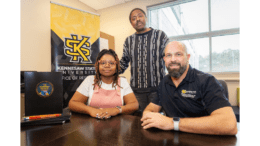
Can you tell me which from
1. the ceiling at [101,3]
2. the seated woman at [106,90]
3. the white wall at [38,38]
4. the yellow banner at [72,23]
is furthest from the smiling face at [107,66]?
the ceiling at [101,3]

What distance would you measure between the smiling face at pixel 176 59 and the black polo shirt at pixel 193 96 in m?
0.07

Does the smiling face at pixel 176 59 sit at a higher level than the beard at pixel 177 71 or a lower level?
higher

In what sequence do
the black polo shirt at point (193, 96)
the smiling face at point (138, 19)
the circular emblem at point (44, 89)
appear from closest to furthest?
the circular emblem at point (44, 89)
the black polo shirt at point (193, 96)
the smiling face at point (138, 19)

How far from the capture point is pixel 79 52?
3.05m

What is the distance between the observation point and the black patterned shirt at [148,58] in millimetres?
2166

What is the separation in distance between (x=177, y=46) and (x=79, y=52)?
2288 mm

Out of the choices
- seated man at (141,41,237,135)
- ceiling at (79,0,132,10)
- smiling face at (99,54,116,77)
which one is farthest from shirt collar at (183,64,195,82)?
ceiling at (79,0,132,10)

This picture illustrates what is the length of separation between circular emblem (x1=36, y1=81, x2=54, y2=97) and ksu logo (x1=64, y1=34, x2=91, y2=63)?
2116 millimetres

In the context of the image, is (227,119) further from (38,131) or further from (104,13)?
(104,13)

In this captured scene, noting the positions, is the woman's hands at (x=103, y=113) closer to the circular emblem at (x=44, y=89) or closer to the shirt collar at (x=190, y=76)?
the circular emblem at (x=44, y=89)

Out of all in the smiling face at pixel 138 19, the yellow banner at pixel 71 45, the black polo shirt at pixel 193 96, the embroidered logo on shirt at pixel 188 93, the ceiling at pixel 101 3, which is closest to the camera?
the black polo shirt at pixel 193 96

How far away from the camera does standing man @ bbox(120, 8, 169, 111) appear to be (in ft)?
7.08
